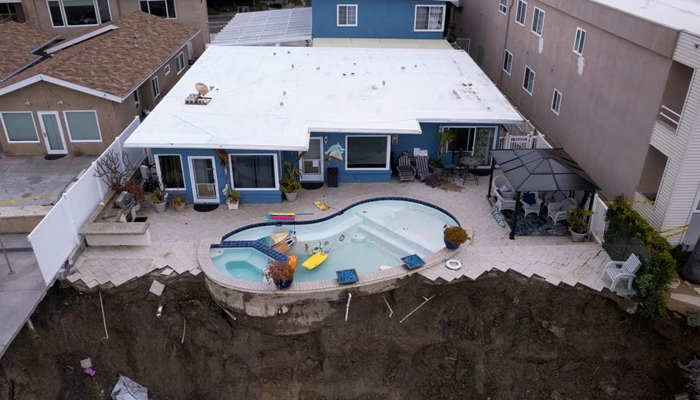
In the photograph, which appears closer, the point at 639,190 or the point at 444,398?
the point at 444,398

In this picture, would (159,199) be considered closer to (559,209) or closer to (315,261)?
(315,261)

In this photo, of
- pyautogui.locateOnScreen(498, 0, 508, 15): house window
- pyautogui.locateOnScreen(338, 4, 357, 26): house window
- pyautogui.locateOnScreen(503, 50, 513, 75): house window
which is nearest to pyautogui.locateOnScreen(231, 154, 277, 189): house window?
pyautogui.locateOnScreen(338, 4, 357, 26): house window

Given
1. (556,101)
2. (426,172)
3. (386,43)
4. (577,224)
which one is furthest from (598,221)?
(386,43)

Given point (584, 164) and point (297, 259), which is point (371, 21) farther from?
point (297, 259)

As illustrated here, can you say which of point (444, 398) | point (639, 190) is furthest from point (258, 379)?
point (639, 190)

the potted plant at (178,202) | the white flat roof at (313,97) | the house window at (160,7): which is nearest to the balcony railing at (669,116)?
the white flat roof at (313,97)

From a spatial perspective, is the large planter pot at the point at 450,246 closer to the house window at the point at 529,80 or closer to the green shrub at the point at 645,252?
the green shrub at the point at 645,252
